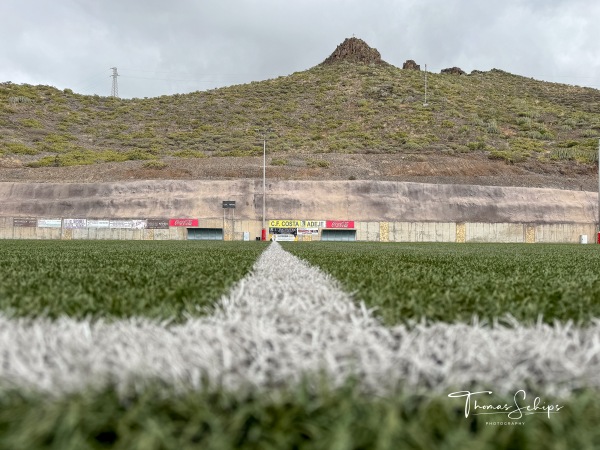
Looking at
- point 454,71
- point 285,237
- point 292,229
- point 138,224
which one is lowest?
point 285,237

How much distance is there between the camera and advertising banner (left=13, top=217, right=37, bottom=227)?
3553 centimetres

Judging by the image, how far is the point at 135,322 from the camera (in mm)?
1688

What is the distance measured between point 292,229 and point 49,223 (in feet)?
54.6

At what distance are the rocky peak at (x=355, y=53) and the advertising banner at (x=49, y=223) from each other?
59.7 m

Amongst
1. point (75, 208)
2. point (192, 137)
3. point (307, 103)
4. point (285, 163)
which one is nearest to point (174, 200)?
point (75, 208)

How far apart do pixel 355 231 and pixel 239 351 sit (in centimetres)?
3574

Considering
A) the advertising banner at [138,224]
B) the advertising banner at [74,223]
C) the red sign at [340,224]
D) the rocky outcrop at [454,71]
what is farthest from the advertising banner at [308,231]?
the rocky outcrop at [454,71]

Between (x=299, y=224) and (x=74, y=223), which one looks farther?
(x=299, y=224)

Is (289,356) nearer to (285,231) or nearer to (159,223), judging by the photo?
(285,231)

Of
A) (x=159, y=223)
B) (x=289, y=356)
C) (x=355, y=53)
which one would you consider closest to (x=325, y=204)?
(x=159, y=223)

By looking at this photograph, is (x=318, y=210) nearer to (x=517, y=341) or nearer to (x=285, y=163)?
(x=285, y=163)

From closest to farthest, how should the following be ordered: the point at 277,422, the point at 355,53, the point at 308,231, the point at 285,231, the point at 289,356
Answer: the point at 277,422 → the point at 289,356 → the point at 285,231 → the point at 308,231 → the point at 355,53

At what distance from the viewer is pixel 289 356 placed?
1.19 m

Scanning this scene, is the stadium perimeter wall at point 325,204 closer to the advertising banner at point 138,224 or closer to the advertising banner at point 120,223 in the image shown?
the advertising banner at point 120,223
